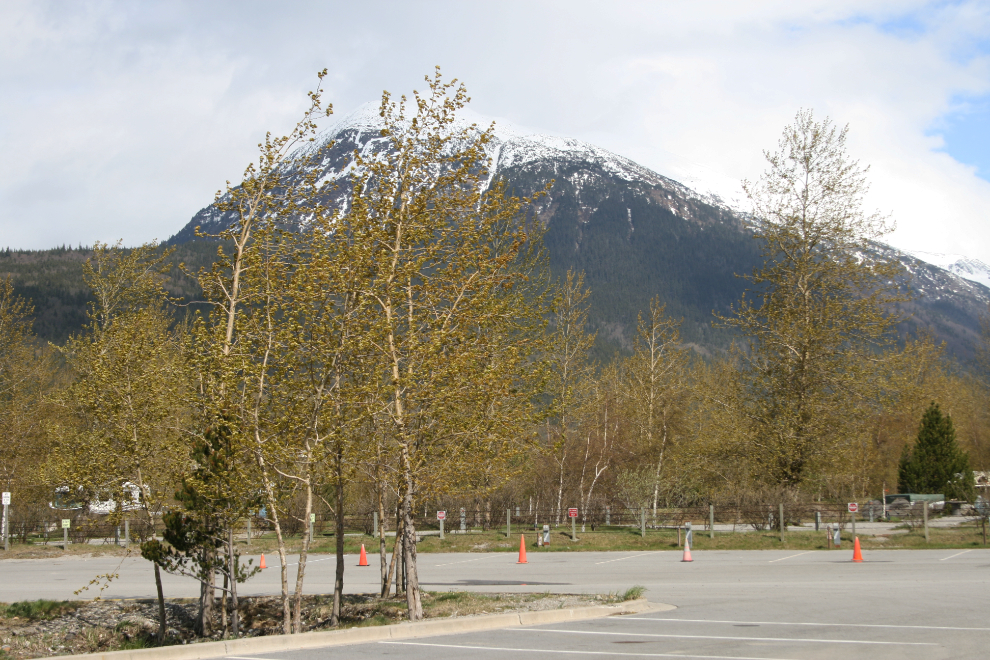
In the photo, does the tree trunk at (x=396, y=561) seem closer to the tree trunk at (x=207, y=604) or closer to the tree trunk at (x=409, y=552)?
the tree trunk at (x=409, y=552)

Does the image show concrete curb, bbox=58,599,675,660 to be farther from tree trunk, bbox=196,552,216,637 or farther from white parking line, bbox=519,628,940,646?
tree trunk, bbox=196,552,216,637

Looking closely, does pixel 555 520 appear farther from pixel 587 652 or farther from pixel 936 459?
pixel 587 652

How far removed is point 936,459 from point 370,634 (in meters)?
42.4

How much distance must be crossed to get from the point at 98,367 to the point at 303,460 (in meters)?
3.84

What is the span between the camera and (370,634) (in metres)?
11.7

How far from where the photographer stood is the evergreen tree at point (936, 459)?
45.7 metres

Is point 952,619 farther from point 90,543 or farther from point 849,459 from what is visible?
point 90,543

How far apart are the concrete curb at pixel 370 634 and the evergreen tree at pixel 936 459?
37.1 metres

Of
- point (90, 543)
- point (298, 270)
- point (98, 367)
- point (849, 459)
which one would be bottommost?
point (90, 543)

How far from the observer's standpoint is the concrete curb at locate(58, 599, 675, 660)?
1030 cm

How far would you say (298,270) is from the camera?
13.5 metres

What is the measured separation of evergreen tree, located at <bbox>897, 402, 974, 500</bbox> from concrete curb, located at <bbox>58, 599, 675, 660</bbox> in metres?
37.1

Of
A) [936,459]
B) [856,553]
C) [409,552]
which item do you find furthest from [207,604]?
[936,459]

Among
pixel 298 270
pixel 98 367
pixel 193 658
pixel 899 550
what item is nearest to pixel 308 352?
pixel 298 270
